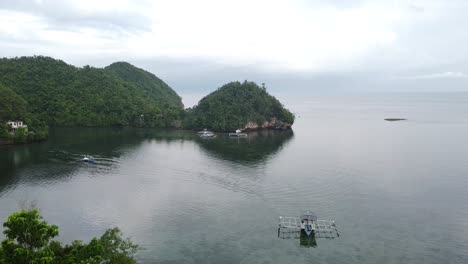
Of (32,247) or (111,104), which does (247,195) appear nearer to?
(32,247)

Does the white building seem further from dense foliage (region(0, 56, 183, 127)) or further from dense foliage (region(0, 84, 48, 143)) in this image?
dense foliage (region(0, 56, 183, 127))

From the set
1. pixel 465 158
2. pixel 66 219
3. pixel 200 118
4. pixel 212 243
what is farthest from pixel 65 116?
pixel 465 158

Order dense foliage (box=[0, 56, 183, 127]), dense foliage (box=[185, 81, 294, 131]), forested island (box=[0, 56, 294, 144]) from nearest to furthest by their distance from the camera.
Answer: dense foliage (box=[185, 81, 294, 131]) < forested island (box=[0, 56, 294, 144]) < dense foliage (box=[0, 56, 183, 127])

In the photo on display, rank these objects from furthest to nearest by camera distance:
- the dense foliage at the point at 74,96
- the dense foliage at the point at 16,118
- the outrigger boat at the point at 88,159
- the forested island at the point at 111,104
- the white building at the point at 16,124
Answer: the dense foliage at the point at 74,96 < the forested island at the point at 111,104 < the white building at the point at 16,124 < the dense foliage at the point at 16,118 < the outrigger boat at the point at 88,159

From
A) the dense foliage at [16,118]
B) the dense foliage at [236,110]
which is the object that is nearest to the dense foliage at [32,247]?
the dense foliage at [16,118]

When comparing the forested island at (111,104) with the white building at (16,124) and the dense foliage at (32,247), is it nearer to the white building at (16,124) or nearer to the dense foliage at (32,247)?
the white building at (16,124)

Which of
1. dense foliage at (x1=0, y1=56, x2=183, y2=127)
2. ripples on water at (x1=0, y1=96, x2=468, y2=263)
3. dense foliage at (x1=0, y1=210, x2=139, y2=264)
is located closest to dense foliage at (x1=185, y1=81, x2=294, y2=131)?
dense foliage at (x1=0, y1=56, x2=183, y2=127)
